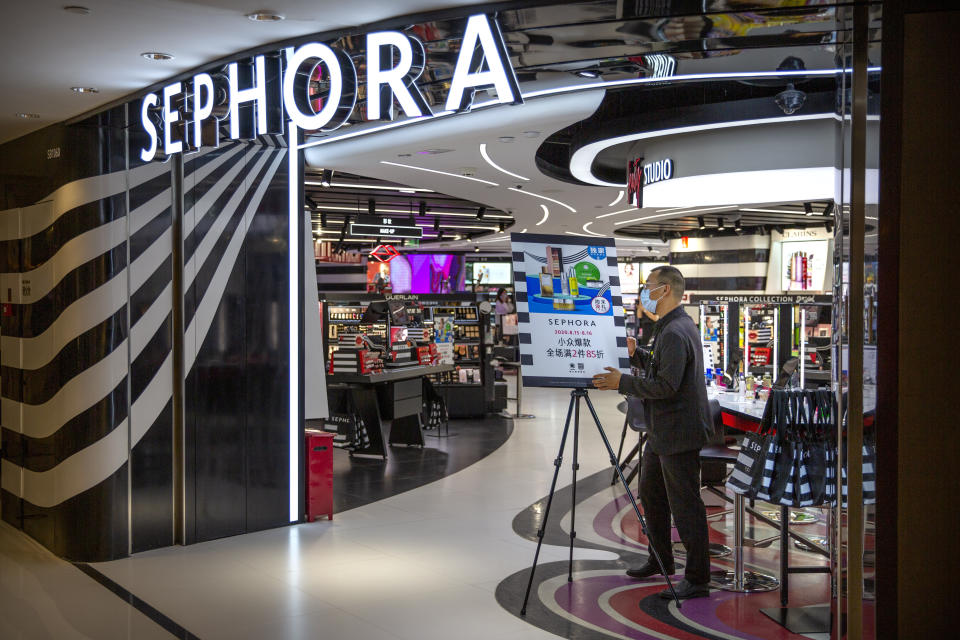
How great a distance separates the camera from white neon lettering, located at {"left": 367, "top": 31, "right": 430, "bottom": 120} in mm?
3822

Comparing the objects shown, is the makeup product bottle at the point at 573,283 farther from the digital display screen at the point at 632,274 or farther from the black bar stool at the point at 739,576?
the digital display screen at the point at 632,274

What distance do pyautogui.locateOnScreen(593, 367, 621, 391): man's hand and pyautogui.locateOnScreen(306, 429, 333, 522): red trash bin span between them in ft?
8.49

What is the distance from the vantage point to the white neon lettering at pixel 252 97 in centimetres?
437

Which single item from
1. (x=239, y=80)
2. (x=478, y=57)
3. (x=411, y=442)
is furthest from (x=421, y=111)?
(x=411, y=442)

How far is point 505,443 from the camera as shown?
10.3 metres

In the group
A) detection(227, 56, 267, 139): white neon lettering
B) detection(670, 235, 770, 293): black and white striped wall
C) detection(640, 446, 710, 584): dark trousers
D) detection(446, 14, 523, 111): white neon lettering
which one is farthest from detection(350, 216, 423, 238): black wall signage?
detection(446, 14, 523, 111): white neon lettering

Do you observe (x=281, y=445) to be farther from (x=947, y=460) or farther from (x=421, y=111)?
(x=947, y=460)

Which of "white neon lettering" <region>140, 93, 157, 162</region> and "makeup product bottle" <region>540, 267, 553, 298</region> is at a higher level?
"white neon lettering" <region>140, 93, 157, 162</region>

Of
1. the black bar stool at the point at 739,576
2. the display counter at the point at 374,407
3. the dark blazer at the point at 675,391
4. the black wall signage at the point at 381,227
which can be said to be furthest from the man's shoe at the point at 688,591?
the black wall signage at the point at 381,227

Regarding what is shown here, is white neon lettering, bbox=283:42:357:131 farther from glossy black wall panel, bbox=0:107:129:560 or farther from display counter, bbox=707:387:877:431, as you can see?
display counter, bbox=707:387:877:431

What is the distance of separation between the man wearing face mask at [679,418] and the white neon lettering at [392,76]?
68.3 inches

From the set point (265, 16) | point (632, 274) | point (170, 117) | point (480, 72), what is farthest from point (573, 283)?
point (632, 274)

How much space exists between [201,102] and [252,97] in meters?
0.39

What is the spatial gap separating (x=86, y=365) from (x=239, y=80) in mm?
2114
